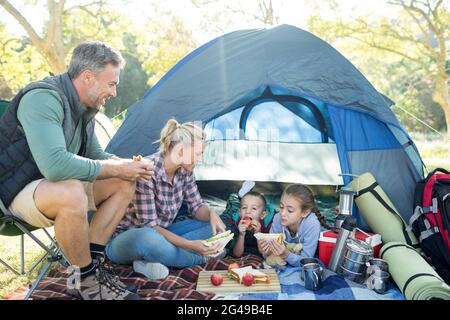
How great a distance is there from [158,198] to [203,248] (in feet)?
1.25

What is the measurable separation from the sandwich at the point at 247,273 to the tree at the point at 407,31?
7488 mm

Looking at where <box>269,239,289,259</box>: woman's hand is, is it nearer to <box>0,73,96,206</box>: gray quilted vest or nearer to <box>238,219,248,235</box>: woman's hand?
<box>238,219,248,235</box>: woman's hand

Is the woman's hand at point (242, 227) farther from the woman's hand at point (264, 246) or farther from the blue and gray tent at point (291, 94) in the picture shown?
the blue and gray tent at point (291, 94)

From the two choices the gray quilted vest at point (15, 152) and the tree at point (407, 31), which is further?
the tree at point (407, 31)

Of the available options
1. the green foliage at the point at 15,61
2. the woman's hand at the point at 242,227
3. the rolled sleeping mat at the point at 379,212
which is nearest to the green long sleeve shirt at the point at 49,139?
the woman's hand at the point at 242,227

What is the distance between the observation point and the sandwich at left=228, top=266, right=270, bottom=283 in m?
2.33

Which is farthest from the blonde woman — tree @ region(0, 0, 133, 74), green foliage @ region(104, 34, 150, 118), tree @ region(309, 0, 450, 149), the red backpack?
green foliage @ region(104, 34, 150, 118)

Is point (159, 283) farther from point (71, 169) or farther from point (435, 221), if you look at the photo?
point (435, 221)

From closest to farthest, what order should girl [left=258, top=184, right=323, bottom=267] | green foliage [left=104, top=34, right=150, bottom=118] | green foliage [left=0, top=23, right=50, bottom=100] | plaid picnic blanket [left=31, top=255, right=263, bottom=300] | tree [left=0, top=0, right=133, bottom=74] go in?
plaid picnic blanket [left=31, top=255, right=263, bottom=300]
girl [left=258, top=184, right=323, bottom=267]
tree [left=0, top=0, right=133, bottom=74]
green foliage [left=0, top=23, right=50, bottom=100]
green foliage [left=104, top=34, right=150, bottom=118]

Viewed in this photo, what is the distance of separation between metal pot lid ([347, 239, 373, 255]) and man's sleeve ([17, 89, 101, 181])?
140 centimetres

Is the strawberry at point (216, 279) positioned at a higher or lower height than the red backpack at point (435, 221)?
lower

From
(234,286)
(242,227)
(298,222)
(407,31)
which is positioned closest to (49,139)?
(234,286)

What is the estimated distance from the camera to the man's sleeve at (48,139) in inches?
75.2

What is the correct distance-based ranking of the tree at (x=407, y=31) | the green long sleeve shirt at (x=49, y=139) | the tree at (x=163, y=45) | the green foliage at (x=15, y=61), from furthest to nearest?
the tree at (x=163, y=45)
the tree at (x=407, y=31)
the green foliage at (x=15, y=61)
the green long sleeve shirt at (x=49, y=139)
